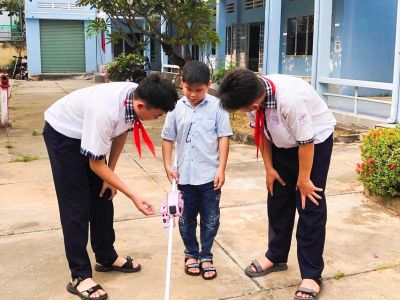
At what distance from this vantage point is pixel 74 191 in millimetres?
2959

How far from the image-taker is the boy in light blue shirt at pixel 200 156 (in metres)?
3.25

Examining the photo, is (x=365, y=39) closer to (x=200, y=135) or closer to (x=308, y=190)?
(x=200, y=135)

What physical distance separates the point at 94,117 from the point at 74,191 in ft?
1.67

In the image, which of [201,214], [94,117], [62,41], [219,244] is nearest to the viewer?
[94,117]

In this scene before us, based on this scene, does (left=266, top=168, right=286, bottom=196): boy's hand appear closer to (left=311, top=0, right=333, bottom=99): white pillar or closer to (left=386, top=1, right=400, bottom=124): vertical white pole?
(left=386, top=1, right=400, bottom=124): vertical white pole

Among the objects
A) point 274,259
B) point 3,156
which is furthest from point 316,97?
point 3,156

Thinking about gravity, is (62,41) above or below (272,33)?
above

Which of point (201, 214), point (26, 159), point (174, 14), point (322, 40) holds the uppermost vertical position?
point (174, 14)

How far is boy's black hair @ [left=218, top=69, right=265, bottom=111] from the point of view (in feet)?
8.55

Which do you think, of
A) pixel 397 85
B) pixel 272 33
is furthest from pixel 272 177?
pixel 272 33

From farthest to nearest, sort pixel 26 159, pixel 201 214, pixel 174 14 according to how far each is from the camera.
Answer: pixel 174 14
pixel 26 159
pixel 201 214

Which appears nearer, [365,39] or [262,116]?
[262,116]

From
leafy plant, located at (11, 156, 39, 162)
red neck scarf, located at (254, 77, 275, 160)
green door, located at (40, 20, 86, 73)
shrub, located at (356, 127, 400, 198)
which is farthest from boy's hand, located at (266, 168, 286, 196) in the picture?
green door, located at (40, 20, 86, 73)

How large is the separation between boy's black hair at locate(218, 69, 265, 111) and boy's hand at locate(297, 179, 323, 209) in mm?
579
